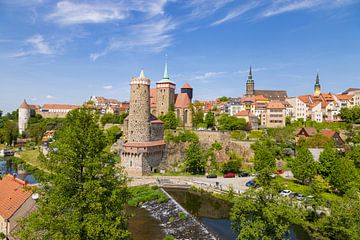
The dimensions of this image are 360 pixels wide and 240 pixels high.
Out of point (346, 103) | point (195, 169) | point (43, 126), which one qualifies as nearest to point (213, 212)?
point (195, 169)

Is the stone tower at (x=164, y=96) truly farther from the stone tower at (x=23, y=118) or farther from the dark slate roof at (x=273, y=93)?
the stone tower at (x=23, y=118)

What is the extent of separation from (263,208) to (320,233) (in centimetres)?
1265

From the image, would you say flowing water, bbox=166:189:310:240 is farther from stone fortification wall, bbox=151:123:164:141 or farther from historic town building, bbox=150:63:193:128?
historic town building, bbox=150:63:193:128

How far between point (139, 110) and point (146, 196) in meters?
17.0

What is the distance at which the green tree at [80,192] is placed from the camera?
11.1 metres

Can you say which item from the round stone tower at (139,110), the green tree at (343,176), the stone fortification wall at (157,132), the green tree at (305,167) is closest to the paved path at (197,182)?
the green tree at (305,167)

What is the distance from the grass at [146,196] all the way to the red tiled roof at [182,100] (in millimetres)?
31247

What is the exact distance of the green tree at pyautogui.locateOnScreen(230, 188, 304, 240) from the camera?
46.3ft

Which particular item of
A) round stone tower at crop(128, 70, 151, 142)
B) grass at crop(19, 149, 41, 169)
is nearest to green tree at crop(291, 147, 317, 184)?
round stone tower at crop(128, 70, 151, 142)

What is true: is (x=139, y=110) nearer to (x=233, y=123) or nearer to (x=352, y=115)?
(x=233, y=123)

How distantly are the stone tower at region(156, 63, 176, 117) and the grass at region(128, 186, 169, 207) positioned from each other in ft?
102

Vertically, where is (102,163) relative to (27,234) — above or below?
above

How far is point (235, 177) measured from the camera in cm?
4334

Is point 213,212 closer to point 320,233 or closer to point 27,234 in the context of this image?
point 320,233
